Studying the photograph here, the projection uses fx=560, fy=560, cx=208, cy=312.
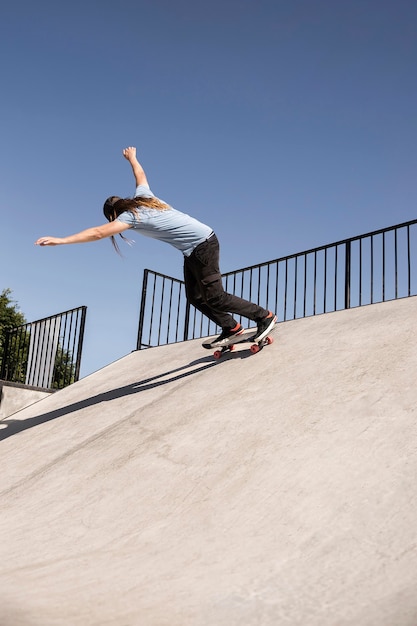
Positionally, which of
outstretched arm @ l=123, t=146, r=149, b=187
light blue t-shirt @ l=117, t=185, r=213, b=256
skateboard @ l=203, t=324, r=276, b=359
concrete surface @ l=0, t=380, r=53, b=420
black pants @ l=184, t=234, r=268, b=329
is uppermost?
outstretched arm @ l=123, t=146, r=149, b=187

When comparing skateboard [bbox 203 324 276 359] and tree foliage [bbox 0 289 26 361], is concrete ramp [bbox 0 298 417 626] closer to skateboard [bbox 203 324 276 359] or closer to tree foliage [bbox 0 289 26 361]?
skateboard [bbox 203 324 276 359]

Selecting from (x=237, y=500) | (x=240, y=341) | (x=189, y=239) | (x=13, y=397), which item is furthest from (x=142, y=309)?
(x=237, y=500)

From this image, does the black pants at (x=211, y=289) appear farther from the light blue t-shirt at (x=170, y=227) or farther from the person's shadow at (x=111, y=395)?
the person's shadow at (x=111, y=395)

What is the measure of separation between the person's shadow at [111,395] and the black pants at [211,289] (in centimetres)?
66

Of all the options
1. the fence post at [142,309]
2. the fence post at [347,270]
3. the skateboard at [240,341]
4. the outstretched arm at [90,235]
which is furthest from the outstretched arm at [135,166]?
the fence post at [142,309]

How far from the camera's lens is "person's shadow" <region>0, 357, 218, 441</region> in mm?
5930

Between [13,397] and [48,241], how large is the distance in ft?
15.9

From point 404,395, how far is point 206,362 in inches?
115

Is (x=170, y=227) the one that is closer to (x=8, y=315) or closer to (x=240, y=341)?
(x=240, y=341)

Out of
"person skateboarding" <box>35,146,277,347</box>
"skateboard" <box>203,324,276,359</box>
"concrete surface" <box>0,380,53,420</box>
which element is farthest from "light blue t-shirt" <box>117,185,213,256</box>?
"concrete surface" <box>0,380,53,420</box>

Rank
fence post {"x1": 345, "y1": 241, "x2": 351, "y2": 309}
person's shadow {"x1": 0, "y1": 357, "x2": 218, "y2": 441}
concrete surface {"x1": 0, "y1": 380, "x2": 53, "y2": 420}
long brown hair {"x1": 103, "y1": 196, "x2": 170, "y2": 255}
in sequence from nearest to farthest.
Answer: long brown hair {"x1": 103, "y1": 196, "x2": 170, "y2": 255} < person's shadow {"x1": 0, "y1": 357, "x2": 218, "y2": 441} < fence post {"x1": 345, "y1": 241, "x2": 351, "y2": 309} < concrete surface {"x1": 0, "y1": 380, "x2": 53, "y2": 420}

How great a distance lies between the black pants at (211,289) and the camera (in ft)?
17.6

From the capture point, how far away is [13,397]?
862 cm

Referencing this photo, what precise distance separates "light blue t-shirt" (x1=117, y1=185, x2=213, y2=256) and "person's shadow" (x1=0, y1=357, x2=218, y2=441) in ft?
4.38
